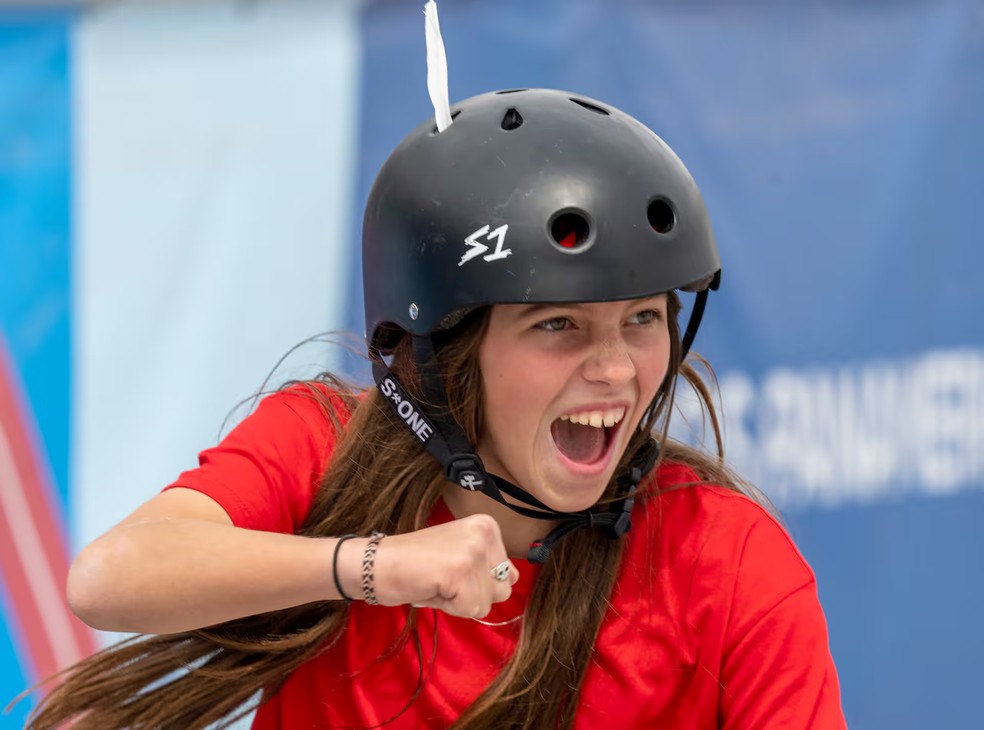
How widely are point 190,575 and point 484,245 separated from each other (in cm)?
70

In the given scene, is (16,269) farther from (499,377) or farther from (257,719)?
(499,377)

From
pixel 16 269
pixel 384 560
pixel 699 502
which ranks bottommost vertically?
pixel 699 502

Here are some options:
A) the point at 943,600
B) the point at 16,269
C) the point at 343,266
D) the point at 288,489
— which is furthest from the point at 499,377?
the point at 943,600

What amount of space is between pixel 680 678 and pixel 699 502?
0.32m

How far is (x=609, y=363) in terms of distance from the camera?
2.04 meters

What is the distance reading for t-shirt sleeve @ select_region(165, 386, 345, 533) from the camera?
207 centimetres

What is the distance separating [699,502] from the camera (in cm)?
228

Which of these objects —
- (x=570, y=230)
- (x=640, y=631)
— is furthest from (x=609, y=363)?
(x=640, y=631)

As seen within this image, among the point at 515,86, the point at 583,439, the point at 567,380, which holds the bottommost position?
the point at 583,439

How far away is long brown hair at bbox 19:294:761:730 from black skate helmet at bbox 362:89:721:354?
0.42 feet

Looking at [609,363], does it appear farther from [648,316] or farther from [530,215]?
[530,215]

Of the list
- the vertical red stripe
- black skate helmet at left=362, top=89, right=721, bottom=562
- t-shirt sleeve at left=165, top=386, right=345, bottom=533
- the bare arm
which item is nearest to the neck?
black skate helmet at left=362, top=89, right=721, bottom=562

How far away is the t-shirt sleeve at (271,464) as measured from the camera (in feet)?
6.79

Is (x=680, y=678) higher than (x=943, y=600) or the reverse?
higher
